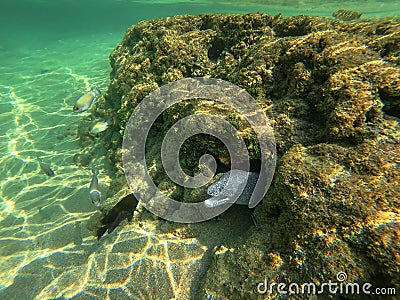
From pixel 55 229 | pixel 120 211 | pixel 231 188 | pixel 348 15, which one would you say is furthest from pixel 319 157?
pixel 348 15

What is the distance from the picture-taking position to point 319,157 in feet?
7.99

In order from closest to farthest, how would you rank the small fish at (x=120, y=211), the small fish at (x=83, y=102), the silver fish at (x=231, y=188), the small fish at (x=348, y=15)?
the silver fish at (x=231, y=188) < the small fish at (x=120, y=211) < the small fish at (x=83, y=102) < the small fish at (x=348, y=15)

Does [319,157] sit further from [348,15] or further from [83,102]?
[348,15]

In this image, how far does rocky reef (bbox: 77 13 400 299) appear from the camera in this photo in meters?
1.99

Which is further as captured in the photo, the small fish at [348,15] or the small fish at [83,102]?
the small fish at [348,15]

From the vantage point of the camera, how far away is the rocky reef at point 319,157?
78.3 inches

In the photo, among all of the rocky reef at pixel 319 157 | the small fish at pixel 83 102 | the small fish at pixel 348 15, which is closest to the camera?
the rocky reef at pixel 319 157

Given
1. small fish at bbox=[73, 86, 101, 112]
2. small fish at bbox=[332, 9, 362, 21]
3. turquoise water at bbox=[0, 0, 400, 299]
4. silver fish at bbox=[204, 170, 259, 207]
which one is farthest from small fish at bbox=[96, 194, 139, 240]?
small fish at bbox=[332, 9, 362, 21]

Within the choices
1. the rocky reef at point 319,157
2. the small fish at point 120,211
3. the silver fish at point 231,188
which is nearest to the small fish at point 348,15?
the rocky reef at point 319,157

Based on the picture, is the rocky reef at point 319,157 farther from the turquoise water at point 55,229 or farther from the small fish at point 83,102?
the small fish at point 83,102

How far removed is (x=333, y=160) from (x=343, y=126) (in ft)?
1.54

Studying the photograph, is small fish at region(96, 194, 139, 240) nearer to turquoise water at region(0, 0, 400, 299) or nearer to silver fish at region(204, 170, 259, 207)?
turquoise water at region(0, 0, 400, 299)

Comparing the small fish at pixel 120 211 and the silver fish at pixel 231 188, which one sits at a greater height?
the silver fish at pixel 231 188

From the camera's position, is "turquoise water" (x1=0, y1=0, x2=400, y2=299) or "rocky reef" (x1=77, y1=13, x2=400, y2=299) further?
"turquoise water" (x1=0, y1=0, x2=400, y2=299)
